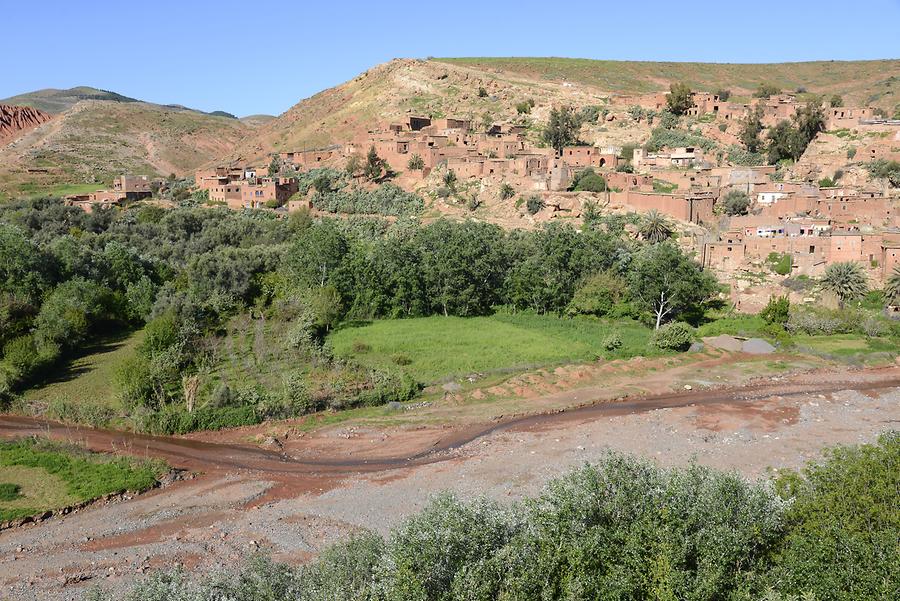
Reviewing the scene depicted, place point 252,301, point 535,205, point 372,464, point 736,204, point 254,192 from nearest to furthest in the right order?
point 372,464 → point 252,301 → point 736,204 → point 535,205 → point 254,192

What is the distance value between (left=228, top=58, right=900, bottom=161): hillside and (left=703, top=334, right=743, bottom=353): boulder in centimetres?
3105

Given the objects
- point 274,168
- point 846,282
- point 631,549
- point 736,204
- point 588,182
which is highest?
point 274,168

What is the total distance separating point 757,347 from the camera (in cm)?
3166

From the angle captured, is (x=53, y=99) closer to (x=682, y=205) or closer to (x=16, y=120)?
(x=16, y=120)

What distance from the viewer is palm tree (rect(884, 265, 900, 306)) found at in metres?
33.0

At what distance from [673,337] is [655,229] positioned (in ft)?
36.2

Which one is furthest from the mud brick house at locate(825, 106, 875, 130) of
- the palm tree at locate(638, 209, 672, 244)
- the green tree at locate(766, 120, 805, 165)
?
the palm tree at locate(638, 209, 672, 244)

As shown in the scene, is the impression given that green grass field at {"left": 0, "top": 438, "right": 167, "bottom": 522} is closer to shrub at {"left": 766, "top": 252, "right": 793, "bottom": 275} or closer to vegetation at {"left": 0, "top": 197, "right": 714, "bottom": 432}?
vegetation at {"left": 0, "top": 197, "right": 714, "bottom": 432}

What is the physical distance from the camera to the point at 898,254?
3422 centimetres

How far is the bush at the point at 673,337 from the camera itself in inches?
1234

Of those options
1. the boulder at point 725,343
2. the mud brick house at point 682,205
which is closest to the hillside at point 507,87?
the mud brick house at point 682,205

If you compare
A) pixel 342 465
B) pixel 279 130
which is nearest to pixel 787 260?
pixel 342 465

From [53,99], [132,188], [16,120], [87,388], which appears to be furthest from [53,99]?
[87,388]

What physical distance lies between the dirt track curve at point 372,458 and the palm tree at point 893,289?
17.4 ft
